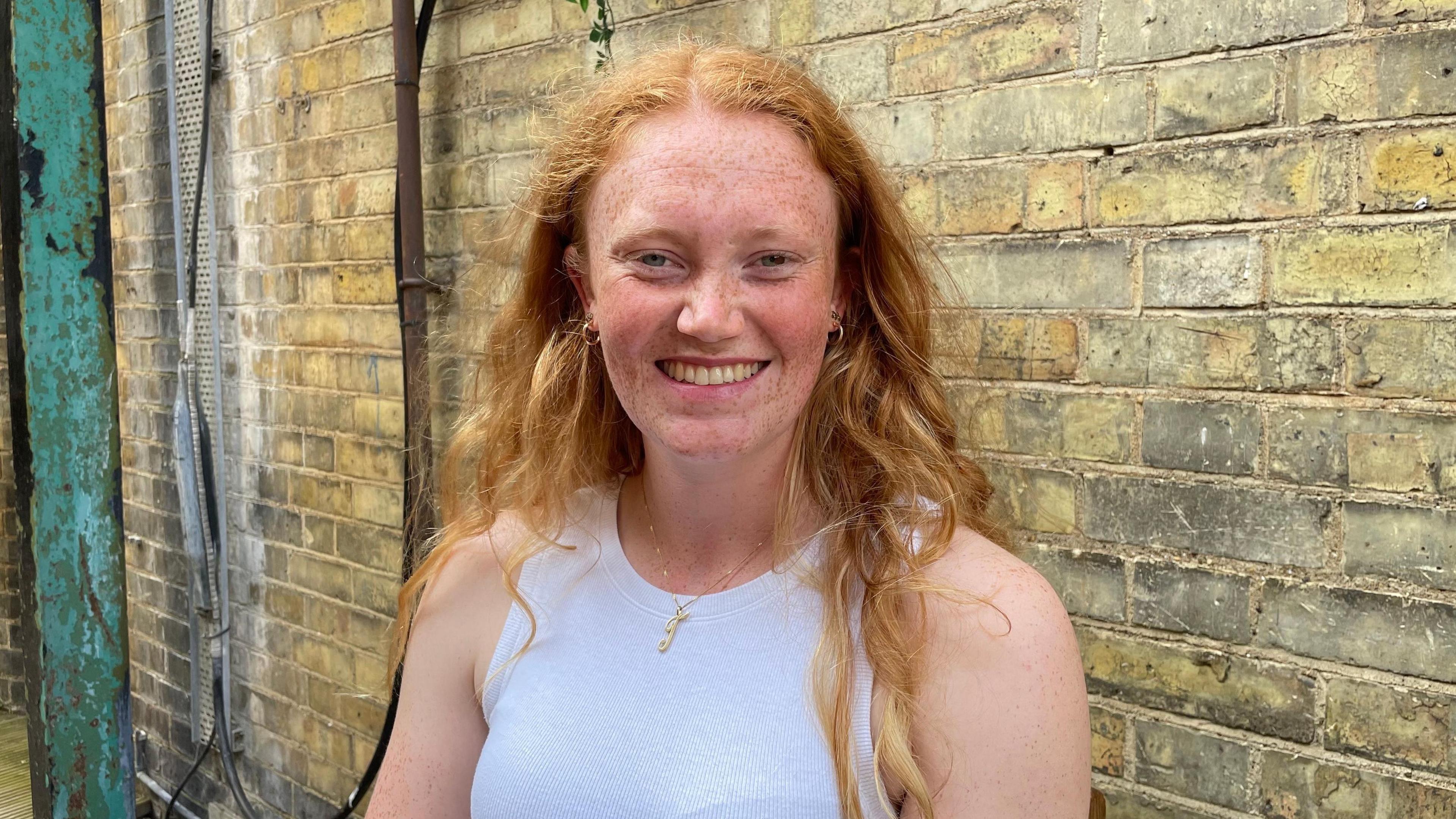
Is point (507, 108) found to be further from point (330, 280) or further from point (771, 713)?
point (771, 713)

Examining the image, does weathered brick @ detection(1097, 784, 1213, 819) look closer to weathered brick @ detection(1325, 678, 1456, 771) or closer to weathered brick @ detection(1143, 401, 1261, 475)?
weathered brick @ detection(1325, 678, 1456, 771)

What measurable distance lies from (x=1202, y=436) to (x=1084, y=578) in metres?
0.32

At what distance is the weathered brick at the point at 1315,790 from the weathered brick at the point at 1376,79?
3.07ft

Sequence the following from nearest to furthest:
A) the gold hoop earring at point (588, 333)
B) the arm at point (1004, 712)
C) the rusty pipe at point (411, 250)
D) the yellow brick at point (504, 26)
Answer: the arm at point (1004, 712) < the gold hoop earring at point (588, 333) < the yellow brick at point (504, 26) < the rusty pipe at point (411, 250)

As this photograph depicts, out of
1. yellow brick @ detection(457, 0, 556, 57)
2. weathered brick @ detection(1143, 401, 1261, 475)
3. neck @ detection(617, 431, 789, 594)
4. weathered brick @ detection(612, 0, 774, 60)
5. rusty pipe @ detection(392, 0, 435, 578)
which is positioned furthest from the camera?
rusty pipe @ detection(392, 0, 435, 578)

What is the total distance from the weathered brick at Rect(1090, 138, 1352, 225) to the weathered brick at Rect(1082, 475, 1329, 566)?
1.37ft

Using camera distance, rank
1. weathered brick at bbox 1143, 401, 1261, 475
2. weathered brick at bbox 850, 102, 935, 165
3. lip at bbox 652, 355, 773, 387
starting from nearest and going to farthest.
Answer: lip at bbox 652, 355, 773, 387, weathered brick at bbox 1143, 401, 1261, 475, weathered brick at bbox 850, 102, 935, 165

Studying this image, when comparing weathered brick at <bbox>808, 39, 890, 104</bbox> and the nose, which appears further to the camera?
weathered brick at <bbox>808, 39, 890, 104</bbox>

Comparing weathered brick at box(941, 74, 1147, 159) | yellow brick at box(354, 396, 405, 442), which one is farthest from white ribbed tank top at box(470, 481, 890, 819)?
yellow brick at box(354, 396, 405, 442)

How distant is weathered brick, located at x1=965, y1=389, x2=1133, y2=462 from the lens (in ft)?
6.02

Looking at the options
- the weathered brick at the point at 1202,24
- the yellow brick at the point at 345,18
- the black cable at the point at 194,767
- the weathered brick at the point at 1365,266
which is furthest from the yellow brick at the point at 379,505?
the weathered brick at the point at 1365,266

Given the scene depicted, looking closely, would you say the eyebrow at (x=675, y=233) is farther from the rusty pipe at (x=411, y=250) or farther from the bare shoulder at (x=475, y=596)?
the rusty pipe at (x=411, y=250)

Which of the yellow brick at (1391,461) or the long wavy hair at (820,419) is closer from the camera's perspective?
the long wavy hair at (820,419)

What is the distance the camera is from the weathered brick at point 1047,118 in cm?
178
